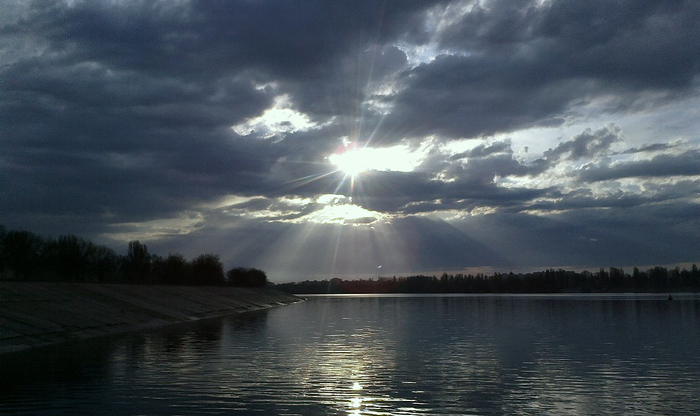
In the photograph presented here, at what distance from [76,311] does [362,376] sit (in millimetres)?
46890

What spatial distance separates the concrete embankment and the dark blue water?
437cm

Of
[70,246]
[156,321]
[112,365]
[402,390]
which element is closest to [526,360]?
[402,390]

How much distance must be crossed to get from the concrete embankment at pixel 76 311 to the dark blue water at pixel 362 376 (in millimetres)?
4372

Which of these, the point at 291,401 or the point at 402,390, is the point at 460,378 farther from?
the point at 291,401

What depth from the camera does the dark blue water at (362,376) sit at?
82.8 feet

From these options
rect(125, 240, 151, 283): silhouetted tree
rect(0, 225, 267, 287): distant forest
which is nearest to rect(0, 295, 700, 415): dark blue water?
rect(0, 225, 267, 287): distant forest

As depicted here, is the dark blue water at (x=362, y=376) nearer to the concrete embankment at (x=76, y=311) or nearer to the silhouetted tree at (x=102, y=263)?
the concrete embankment at (x=76, y=311)

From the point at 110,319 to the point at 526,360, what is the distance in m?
50.5

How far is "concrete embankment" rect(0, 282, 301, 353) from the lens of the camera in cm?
5372

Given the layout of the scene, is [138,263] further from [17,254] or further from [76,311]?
[76,311]

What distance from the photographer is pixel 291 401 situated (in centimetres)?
2636

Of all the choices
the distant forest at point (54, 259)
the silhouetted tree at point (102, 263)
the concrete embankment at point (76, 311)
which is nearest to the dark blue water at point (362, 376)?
the concrete embankment at point (76, 311)

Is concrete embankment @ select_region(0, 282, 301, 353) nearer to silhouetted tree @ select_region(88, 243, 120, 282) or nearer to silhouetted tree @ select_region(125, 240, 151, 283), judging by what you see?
silhouetted tree @ select_region(88, 243, 120, 282)

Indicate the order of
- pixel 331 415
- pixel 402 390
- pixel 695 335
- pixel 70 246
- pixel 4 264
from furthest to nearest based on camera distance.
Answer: pixel 70 246, pixel 4 264, pixel 695 335, pixel 402 390, pixel 331 415
